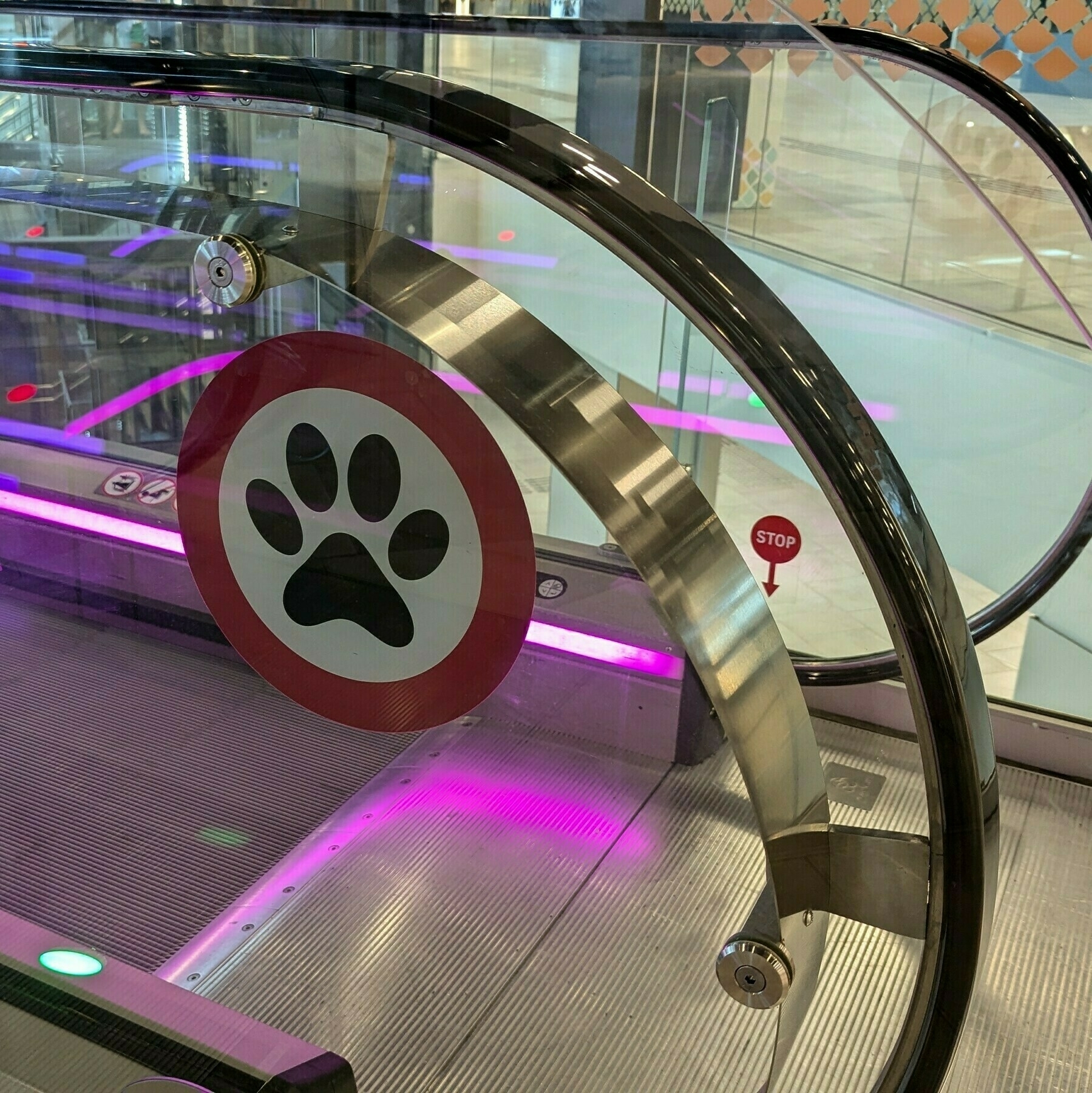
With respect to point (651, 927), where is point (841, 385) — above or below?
above

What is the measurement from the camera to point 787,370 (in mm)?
917

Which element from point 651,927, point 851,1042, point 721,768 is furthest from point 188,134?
point 851,1042

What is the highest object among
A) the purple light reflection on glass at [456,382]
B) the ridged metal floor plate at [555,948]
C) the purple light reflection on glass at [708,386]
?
the purple light reflection on glass at [456,382]

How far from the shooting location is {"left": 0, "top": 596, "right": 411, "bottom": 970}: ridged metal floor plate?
1.38m

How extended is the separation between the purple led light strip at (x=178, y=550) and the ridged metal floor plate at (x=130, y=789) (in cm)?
12

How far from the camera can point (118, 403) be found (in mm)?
1646

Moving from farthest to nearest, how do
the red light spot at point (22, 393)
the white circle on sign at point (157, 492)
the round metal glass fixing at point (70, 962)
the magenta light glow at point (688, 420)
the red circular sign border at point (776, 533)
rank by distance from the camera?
the magenta light glow at point (688, 420)
the red circular sign border at point (776, 533)
the red light spot at point (22, 393)
the white circle on sign at point (157, 492)
the round metal glass fixing at point (70, 962)

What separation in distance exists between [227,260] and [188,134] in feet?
0.67

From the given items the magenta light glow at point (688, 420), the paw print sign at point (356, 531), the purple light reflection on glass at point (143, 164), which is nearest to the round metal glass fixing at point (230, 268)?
the paw print sign at point (356, 531)

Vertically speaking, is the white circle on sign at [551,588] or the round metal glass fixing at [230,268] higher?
the round metal glass fixing at [230,268]

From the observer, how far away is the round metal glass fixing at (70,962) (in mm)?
1023

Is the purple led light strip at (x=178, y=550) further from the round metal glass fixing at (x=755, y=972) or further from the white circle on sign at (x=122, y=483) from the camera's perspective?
the round metal glass fixing at (x=755, y=972)

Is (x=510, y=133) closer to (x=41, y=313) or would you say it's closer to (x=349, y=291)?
(x=349, y=291)

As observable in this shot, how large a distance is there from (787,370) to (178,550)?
26.7 inches
